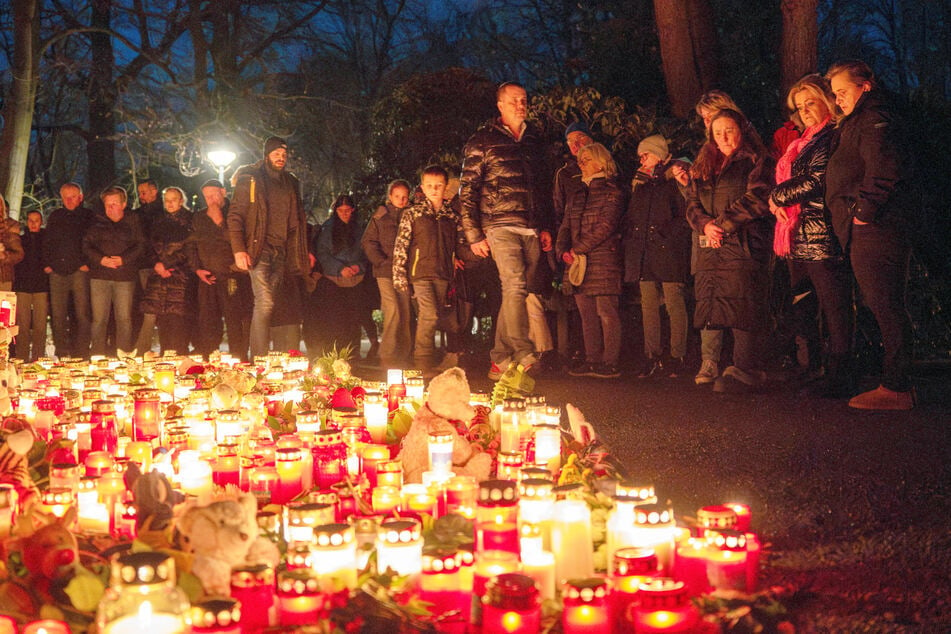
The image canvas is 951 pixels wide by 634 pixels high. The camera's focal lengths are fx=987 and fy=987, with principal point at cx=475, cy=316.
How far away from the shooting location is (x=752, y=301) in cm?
675

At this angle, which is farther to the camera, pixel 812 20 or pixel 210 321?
pixel 210 321

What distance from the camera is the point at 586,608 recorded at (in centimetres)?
245

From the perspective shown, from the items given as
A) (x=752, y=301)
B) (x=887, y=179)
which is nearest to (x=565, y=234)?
(x=752, y=301)

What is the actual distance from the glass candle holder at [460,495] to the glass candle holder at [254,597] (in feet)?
3.05

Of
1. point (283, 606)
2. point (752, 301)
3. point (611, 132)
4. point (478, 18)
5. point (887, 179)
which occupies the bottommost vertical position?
point (283, 606)

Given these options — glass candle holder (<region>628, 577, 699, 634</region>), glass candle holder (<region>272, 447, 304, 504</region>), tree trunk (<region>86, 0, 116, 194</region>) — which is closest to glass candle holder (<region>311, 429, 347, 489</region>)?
glass candle holder (<region>272, 447, 304, 504</region>)

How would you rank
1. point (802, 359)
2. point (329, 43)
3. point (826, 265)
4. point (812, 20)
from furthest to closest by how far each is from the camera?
point (329, 43), point (812, 20), point (802, 359), point (826, 265)

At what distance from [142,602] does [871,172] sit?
4.88m

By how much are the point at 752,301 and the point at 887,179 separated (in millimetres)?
1355

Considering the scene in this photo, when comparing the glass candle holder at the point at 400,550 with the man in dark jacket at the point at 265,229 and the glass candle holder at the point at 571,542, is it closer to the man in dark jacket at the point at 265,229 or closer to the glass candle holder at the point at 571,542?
the glass candle holder at the point at 571,542

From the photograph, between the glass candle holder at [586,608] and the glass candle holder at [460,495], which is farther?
the glass candle holder at [460,495]

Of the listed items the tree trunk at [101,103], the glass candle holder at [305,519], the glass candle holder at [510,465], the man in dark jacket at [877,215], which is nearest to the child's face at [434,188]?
the man in dark jacket at [877,215]

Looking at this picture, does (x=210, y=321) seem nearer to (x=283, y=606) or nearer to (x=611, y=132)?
(x=611, y=132)

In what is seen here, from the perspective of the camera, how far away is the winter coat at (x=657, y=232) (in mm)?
7879
